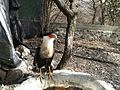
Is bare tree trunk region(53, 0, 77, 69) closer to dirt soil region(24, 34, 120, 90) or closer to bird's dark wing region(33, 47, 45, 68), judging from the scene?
dirt soil region(24, 34, 120, 90)

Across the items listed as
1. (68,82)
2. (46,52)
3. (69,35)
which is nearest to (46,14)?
(69,35)

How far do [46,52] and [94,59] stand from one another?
82.9 inches

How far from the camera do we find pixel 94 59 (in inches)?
193

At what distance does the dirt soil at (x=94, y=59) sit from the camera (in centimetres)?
442

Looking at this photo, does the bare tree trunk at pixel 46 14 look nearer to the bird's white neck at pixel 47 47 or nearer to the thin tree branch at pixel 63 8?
the thin tree branch at pixel 63 8

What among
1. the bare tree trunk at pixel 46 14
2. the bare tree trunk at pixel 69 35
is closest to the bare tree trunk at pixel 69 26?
the bare tree trunk at pixel 69 35

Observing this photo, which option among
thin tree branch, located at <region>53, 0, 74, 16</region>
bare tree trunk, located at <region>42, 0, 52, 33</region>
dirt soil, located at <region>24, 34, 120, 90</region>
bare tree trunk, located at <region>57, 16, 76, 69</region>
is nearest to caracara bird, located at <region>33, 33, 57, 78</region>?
bare tree trunk, located at <region>57, 16, 76, 69</region>

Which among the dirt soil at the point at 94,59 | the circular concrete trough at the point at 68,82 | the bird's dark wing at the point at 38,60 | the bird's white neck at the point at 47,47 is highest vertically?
the bird's white neck at the point at 47,47

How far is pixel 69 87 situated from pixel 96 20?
428 cm

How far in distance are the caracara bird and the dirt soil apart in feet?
3.57

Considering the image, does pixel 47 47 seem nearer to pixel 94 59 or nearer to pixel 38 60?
pixel 38 60

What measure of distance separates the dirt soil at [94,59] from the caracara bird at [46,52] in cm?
109

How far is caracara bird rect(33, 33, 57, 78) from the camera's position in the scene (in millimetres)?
2684

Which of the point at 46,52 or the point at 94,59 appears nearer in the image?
the point at 46,52
